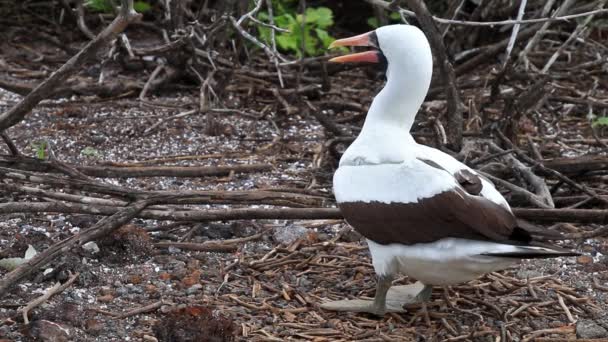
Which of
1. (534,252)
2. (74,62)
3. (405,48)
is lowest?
(534,252)

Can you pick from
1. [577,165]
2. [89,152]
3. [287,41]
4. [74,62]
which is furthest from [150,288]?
[287,41]

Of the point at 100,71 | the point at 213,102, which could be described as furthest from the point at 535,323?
the point at 100,71

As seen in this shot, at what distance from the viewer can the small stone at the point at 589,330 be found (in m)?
3.74

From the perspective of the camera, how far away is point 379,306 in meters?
3.92

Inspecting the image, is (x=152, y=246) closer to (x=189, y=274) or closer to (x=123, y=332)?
(x=189, y=274)

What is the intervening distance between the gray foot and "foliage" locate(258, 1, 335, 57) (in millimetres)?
2923

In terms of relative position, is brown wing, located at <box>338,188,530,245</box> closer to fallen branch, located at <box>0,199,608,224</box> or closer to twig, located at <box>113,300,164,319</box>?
fallen branch, located at <box>0,199,608,224</box>

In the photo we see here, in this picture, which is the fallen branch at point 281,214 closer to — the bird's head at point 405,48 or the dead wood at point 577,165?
the dead wood at point 577,165

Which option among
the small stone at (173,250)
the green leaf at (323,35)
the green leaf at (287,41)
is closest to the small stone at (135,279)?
the small stone at (173,250)

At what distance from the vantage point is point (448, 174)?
12.2 feet

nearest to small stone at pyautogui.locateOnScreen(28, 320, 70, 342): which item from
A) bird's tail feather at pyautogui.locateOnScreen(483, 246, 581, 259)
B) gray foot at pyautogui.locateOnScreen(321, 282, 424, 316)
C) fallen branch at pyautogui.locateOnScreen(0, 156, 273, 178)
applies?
gray foot at pyautogui.locateOnScreen(321, 282, 424, 316)

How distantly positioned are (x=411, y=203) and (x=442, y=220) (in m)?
0.14

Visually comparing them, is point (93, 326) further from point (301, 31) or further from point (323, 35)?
point (323, 35)

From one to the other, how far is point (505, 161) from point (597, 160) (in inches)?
19.3
